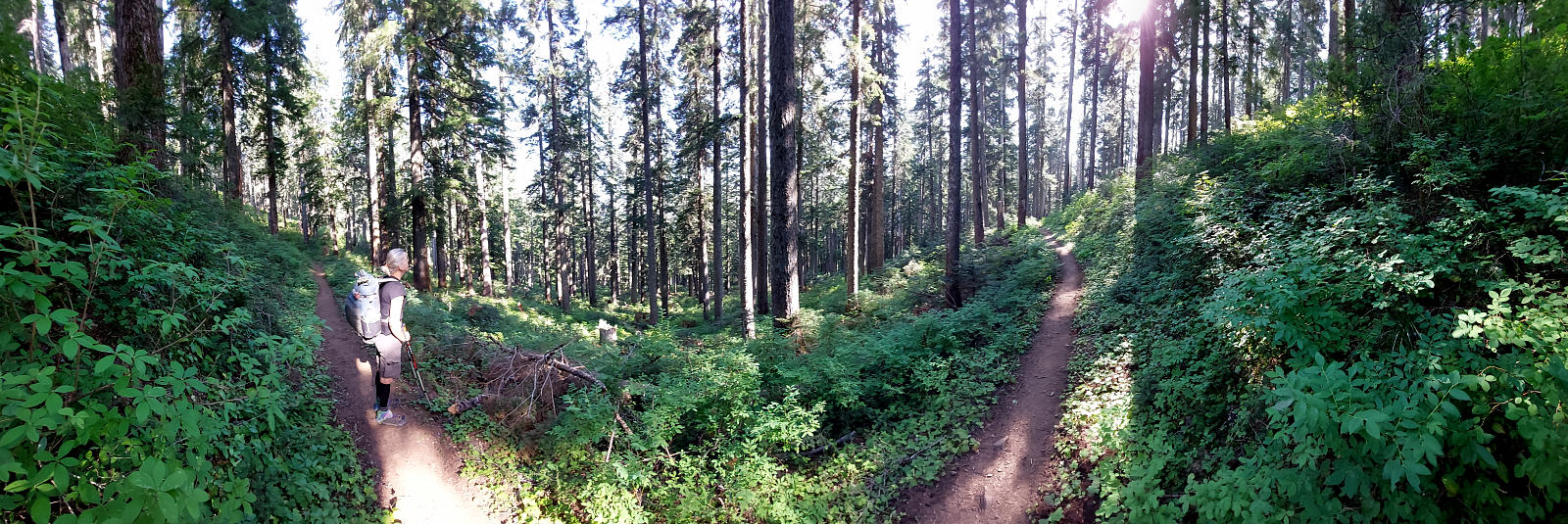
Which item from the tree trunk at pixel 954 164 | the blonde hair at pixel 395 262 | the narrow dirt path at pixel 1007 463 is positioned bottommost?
the narrow dirt path at pixel 1007 463

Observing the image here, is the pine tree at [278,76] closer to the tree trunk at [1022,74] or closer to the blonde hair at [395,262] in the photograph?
the blonde hair at [395,262]

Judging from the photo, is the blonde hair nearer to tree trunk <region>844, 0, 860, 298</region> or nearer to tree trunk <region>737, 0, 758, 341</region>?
tree trunk <region>737, 0, 758, 341</region>

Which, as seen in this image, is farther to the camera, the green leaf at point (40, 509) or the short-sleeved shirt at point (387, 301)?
the short-sleeved shirt at point (387, 301)

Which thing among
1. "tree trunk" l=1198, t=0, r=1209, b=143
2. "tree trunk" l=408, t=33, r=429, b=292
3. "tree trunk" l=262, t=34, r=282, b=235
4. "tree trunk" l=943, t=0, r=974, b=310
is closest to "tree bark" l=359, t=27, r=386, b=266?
"tree trunk" l=408, t=33, r=429, b=292

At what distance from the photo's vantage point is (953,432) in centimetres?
659

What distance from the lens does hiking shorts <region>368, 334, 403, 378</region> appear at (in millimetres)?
5492

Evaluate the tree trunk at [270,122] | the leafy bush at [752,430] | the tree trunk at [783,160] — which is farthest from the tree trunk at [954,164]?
the tree trunk at [270,122]

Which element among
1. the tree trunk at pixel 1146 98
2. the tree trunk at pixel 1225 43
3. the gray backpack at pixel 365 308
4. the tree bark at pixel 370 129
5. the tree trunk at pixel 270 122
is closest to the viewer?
the gray backpack at pixel 365 308

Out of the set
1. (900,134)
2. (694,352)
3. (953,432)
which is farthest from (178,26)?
(900,134)

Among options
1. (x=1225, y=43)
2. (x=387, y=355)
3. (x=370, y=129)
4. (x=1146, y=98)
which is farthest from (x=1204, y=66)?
(x=370, y=129)

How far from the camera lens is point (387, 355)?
18.2 ft

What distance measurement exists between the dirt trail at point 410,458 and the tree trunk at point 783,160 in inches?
235

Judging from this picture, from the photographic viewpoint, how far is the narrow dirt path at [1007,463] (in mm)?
5465

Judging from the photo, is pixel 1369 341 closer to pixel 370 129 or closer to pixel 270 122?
pixel 370 129
